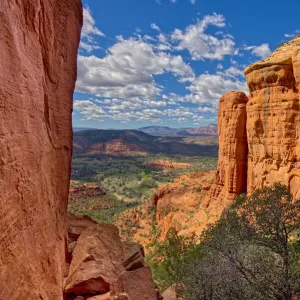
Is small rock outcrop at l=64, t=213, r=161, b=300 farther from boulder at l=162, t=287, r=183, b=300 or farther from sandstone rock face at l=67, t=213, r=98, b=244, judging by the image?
boulder at l=162, t=287, r=183, b=300

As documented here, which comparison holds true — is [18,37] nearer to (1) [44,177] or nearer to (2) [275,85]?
(1) [44,177]

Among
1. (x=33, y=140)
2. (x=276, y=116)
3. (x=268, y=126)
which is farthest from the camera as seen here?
(x=268, y=126)

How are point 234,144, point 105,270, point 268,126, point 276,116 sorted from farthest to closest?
point 234,144 → point 268,126 → point 276,116 → point 105,270

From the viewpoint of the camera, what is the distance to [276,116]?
29.4 meters

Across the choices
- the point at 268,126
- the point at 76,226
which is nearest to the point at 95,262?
the point at 76,226

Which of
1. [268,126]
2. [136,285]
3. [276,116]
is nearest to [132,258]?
[136,285]

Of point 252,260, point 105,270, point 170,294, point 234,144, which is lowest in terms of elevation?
point 170,294

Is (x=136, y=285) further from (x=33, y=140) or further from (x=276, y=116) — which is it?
(x=276, y=116)

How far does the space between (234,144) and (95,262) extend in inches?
1273

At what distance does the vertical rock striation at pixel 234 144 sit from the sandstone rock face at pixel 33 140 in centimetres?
3141

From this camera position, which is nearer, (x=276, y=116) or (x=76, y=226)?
(x=76, y=226)

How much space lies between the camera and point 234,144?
3878cm

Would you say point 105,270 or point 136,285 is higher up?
point 105,270

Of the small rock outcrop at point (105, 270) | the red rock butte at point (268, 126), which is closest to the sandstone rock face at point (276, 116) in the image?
the red rock butte at point (268, 126)
